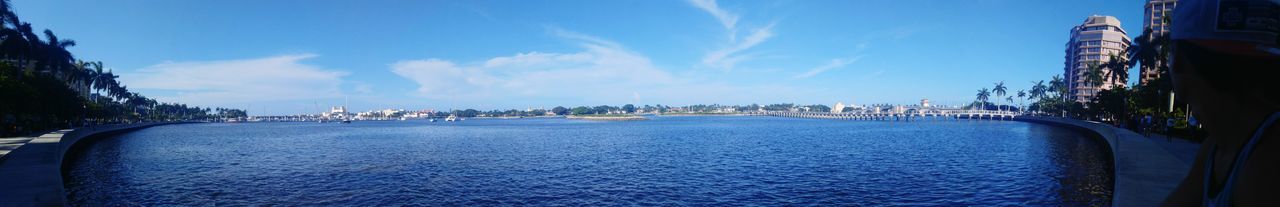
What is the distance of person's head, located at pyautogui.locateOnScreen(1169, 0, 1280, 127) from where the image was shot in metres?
1.43

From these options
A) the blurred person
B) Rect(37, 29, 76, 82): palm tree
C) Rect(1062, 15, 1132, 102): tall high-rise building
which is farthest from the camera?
Rect(1062, 15, 1132, 102): tall high-rise building

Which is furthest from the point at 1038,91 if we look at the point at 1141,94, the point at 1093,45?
the point at 1141,94

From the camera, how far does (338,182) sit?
91.7ft

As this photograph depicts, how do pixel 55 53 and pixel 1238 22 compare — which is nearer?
pixel 1238 22

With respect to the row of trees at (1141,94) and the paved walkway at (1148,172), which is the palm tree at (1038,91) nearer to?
the row of trees at (1141,94)

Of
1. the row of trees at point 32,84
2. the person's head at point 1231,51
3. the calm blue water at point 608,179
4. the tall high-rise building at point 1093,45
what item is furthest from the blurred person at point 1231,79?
the tall high-rise building at point 1093,45

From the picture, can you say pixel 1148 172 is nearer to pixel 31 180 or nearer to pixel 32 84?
pixel 31 180

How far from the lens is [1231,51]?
4.79 feet

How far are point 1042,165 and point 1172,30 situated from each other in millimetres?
38061

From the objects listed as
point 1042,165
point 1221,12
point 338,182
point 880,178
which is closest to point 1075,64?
point 1042,165

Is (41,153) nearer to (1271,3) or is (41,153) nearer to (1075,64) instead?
(1271,3)

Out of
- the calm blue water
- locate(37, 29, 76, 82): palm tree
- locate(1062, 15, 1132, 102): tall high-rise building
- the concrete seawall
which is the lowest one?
the calm blue water

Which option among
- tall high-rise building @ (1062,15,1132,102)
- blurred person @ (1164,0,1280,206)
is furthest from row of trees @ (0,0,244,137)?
tall high-rise building @ (1062,15,1132,102)

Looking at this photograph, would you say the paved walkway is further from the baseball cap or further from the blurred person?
the baseball cap
